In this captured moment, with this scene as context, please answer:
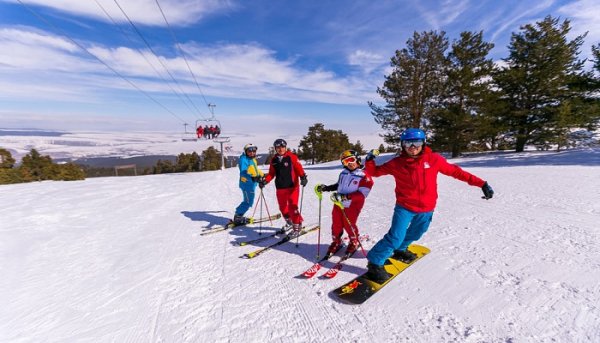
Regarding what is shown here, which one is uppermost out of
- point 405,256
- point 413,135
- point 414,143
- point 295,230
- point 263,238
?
point 413,135

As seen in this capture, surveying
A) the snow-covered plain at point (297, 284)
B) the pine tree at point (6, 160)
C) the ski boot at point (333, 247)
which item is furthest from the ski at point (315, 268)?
the pine tree at point (6, 160)

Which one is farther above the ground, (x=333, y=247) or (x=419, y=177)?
(x=419, y=177)

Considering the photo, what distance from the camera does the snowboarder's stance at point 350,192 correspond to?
13.5ft

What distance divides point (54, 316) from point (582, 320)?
5.72 m

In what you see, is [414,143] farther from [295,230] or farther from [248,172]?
[248,172]

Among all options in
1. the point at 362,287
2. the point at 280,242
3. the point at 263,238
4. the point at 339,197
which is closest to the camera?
the point at 362,287

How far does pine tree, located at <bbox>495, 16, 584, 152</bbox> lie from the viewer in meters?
18.7

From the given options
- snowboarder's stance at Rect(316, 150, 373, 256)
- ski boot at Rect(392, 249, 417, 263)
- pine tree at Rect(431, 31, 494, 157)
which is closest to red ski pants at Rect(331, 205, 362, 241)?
snowboarder's stance at Rect(316, 150, 373, 256)

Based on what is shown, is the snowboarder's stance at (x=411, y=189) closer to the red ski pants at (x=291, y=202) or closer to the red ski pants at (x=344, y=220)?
the red ski pants at (x=344, y=220)

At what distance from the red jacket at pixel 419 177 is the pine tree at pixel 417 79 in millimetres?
20627

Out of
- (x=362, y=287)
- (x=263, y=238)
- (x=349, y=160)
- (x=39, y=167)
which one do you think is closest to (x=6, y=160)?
(x=39, y=167)

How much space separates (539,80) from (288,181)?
23617 millimetres

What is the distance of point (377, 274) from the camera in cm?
347

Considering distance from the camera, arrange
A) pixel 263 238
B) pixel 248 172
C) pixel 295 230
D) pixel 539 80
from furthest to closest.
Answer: pixel 539 80
pixel 248 172
pixel 263 238
pixel 295 230
